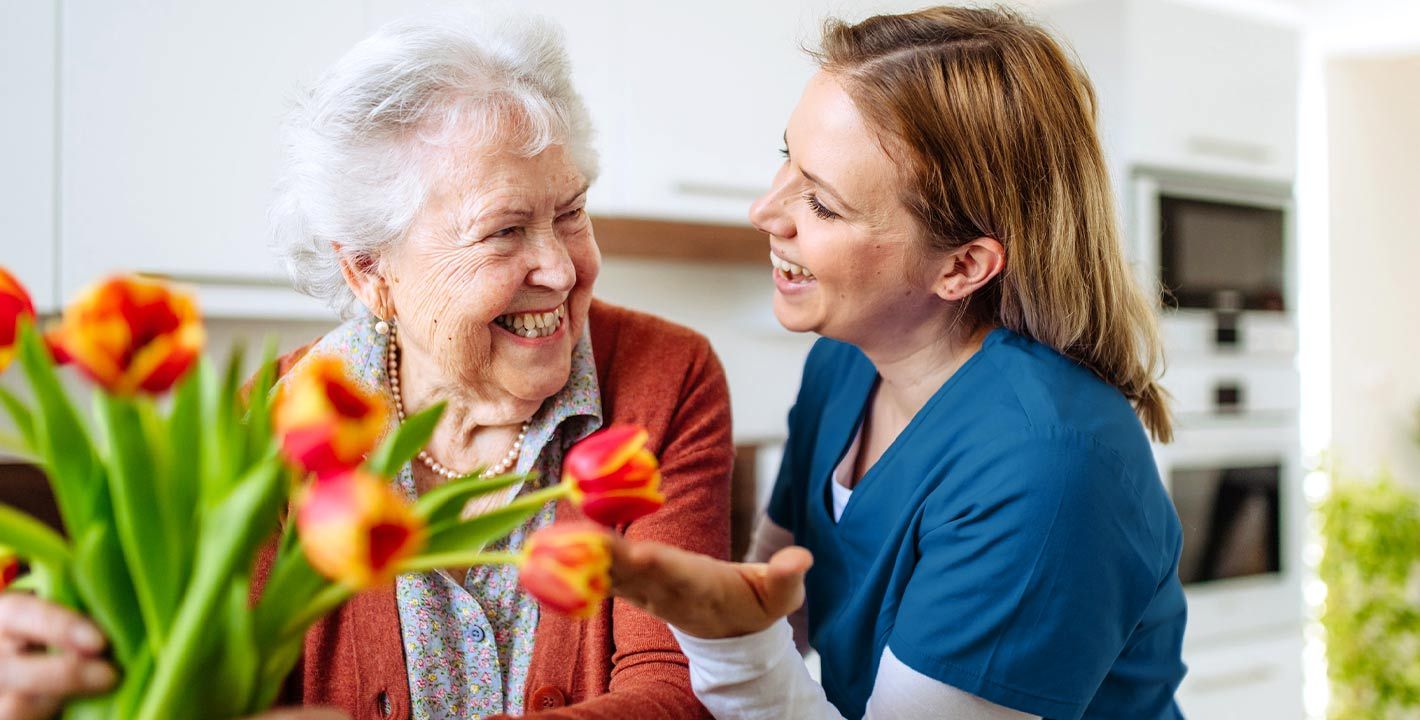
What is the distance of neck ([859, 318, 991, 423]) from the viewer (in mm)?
1258

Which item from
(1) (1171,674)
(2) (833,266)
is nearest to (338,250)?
(2) (833,266)

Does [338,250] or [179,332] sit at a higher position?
[338,250]

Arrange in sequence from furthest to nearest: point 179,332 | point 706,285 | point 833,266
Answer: point 706,285, point 833,266, point 179,332

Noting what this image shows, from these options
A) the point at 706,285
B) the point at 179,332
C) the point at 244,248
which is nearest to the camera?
the point at 179,332

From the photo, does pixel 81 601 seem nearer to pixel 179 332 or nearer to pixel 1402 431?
pixel 179 332

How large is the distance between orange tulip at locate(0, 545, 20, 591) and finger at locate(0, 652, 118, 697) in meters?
0.10

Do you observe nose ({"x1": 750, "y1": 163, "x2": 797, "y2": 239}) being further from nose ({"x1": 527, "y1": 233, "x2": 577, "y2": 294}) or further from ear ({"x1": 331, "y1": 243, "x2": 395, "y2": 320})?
ear ({"x1": 331, "y1": 243, "x2": 395, "y2": 320})

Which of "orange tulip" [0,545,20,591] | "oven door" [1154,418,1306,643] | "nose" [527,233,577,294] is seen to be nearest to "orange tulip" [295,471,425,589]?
"orange tulip" [0,545,20,591]

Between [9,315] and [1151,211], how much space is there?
8.52ft

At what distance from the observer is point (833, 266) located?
46.9 inches

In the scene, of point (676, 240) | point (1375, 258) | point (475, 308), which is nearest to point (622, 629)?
point (475, 308)

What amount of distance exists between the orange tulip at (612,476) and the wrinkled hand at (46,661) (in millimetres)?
221

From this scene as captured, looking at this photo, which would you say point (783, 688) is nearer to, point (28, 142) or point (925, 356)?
point (925, 356)

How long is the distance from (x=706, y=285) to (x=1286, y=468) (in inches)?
64.0
